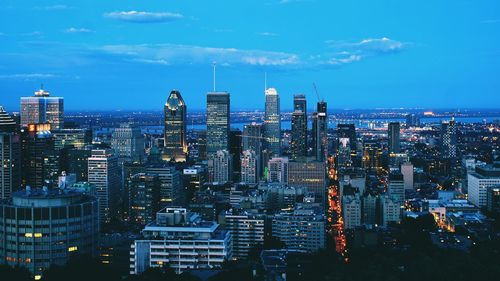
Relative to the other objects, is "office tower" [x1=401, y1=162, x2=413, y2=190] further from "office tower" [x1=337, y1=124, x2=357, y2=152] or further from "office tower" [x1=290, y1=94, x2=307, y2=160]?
"office tower" [x1=337, y1=124, x2=357, y2=152]

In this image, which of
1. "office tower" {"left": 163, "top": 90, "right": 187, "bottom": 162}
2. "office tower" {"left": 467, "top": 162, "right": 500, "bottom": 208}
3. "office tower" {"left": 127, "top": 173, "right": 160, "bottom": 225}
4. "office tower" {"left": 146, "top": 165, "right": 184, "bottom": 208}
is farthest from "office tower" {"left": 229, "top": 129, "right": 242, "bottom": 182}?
"office tower" {"left": 127, "top": 173, "right": 160, "bottom": 225}

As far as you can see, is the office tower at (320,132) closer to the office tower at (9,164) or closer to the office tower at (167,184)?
the office tower at (167,184)

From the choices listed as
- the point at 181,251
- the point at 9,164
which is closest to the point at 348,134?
the point at 9,164

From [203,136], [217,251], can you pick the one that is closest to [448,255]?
[217,251]

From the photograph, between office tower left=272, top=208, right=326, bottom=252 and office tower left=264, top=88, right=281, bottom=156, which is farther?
office tower left=264, top=88, right=281, bottom=156

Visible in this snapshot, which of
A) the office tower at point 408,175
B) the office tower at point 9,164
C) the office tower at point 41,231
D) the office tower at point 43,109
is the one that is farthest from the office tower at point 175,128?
the office tower at point 41,231

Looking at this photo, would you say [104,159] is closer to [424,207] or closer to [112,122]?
[424,207]
